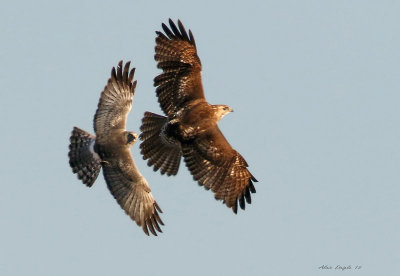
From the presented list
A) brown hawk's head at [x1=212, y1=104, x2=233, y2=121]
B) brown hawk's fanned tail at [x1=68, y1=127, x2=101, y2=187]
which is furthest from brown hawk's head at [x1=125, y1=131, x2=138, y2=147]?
brown hawk's head at [x1=212, y1=104, x2=233, y2=121]

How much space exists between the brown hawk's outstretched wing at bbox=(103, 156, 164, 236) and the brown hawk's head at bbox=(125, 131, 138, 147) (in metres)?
0.20

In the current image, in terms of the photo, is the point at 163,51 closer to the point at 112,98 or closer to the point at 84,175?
the point at 112,98

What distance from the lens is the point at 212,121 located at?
18719 millimetres

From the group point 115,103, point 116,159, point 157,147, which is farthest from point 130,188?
point 115,103

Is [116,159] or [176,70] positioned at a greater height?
[176,70]

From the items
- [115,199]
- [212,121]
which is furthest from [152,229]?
[212,121]

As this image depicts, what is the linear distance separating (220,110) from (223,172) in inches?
51.1

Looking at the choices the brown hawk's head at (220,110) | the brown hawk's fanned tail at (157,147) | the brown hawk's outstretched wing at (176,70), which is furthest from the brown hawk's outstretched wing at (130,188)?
the brown hawk's head at (220,110)

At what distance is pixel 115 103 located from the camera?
19.6 m

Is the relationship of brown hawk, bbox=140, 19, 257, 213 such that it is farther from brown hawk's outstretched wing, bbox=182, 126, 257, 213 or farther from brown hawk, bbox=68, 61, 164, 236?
brown hawk, bbox=68, 61, 164, 236

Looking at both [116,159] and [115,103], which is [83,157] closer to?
[116,159]

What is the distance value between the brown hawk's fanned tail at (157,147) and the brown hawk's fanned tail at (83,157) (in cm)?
92

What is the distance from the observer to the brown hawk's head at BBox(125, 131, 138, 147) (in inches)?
753

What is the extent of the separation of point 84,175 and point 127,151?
0.96 metres
